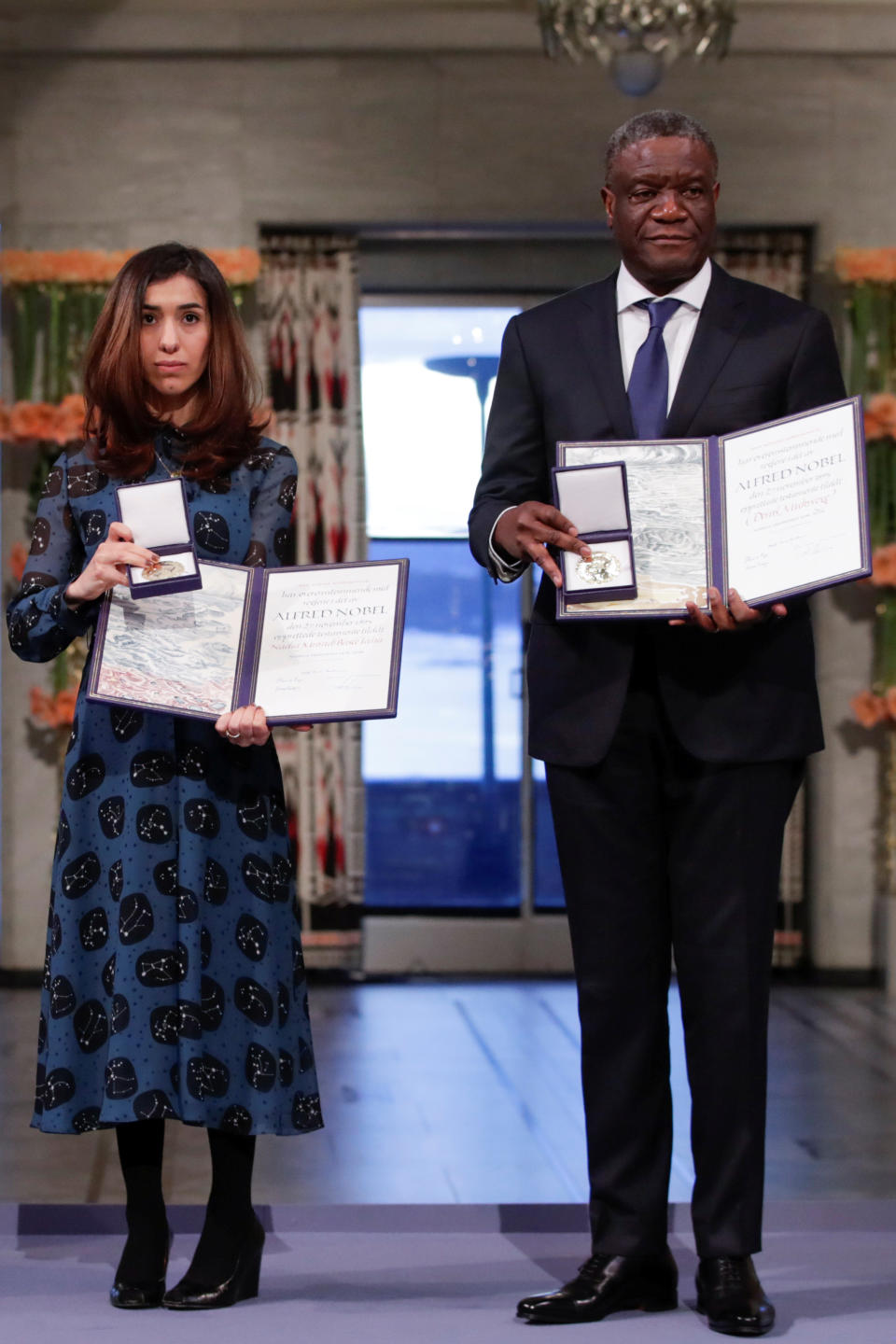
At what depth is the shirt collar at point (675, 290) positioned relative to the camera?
95.9 inches

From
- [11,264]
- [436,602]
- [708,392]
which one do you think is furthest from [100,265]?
[708,392]

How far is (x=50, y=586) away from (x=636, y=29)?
2495 mm

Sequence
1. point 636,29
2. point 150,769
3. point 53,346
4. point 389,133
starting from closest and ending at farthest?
point 150,769, point 636,29, point 53,346, point 389,133

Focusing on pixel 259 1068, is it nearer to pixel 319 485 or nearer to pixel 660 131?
pixel 660 131

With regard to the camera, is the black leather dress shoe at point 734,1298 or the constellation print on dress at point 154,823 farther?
the constellation print on dress at point 154,823

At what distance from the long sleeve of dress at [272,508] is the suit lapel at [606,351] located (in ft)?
1.55

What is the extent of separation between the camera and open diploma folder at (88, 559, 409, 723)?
2398mm

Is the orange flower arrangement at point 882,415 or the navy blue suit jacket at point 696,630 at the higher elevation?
the orange flower arrangement at point 882,415

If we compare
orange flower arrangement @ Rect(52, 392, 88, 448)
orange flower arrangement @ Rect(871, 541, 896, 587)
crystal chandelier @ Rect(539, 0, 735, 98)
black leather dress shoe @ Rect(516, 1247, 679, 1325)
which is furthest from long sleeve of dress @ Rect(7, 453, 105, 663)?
orange flower arrangement @ Rect(871, 541, 896, 587)

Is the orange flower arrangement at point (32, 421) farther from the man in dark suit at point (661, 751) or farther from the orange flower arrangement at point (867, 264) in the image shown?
the man in dark suit at point (661, 751)

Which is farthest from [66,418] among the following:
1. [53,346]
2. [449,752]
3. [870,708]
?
[870,708]

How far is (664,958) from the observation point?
250cm

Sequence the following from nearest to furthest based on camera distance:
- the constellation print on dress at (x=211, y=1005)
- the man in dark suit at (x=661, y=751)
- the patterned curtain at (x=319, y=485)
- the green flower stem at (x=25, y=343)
Answer: the man in dark suit at (x=661, y=751) < the constellation print on dress at (x=211, y=1005) < the green flower stem at (x=25, y=343) < the patterned curtain at (x=319, y=485)

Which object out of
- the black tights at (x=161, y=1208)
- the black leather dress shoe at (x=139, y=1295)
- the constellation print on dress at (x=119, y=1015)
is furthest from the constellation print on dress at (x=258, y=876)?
the black leather dress shoe at (x=139, y=1295)
